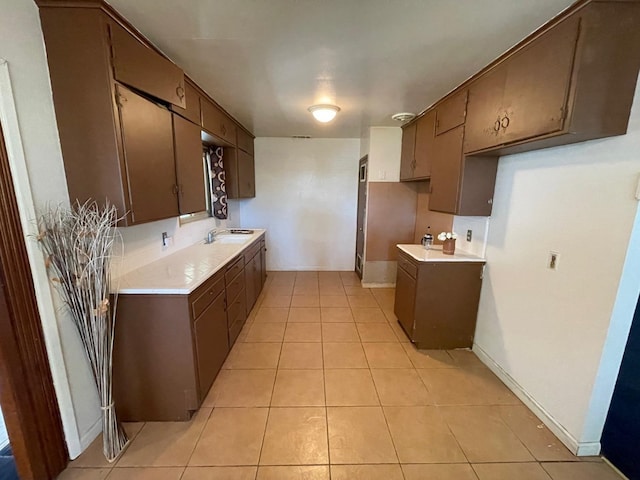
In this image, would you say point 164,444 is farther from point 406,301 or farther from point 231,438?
point 406,301

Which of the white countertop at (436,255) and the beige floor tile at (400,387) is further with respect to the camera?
the white countertop at (436,255)

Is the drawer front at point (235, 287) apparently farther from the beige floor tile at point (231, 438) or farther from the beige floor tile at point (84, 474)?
the beige floor tile at point (84, 474)

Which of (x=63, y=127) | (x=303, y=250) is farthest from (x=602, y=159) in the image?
(x=303, y=250)

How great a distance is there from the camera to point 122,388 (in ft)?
5.74

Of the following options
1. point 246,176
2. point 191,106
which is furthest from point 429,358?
point 246,176

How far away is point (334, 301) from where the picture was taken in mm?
3725

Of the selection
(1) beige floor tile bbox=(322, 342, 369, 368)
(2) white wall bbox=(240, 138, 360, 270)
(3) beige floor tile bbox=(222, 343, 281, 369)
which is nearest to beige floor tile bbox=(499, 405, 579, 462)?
(1) beige floor tile bbox=(322, 342, 369, 368)

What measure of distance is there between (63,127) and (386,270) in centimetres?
386

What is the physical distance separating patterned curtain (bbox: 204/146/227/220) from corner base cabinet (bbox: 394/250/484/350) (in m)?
2.53

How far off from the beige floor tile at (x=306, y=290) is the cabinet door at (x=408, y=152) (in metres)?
2.08

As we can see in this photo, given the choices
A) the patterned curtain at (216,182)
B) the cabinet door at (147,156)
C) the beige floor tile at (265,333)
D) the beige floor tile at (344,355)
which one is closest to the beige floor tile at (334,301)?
the beige floor tile at (265,333)

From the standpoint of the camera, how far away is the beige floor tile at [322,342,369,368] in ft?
7.86

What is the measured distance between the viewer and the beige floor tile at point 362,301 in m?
3.61

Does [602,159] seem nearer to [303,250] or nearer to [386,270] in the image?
[386,270]
